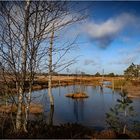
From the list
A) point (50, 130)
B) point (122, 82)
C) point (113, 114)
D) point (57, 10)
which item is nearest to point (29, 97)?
point (50, 130)

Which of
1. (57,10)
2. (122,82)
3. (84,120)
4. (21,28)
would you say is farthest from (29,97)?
(122,82)

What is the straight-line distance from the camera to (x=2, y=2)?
621 cm

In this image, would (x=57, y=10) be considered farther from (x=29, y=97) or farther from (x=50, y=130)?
(x=50, y=130)

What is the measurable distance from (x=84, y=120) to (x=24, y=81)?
1286cm

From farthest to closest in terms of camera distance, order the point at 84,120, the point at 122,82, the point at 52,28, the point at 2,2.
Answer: the point at 122,82 < the point at 84,120 < the point at 52,28 < the point at 2,2

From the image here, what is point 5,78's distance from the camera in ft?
21.3

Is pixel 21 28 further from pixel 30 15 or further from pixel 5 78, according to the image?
pixel 5 78

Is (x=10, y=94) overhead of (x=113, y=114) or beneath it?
overhead

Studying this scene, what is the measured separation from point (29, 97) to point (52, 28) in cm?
179

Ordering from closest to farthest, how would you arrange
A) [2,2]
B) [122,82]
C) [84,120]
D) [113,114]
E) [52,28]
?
[2,2] → [52,28] → [113,114] → [84,120] → [122,82]

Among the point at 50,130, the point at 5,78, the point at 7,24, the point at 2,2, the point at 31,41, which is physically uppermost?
the point at 2,2

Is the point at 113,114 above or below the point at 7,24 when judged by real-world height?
below

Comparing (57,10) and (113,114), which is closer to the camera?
(57,10)

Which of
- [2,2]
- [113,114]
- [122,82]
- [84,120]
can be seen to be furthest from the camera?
[122,82]
